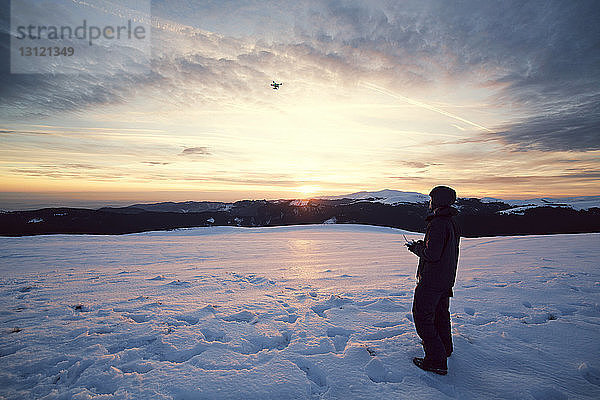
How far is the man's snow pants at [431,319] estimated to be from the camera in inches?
132

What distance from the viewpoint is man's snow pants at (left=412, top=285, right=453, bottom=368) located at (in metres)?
3.35

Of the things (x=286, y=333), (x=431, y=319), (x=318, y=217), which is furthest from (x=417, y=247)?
(x=318, y=217)

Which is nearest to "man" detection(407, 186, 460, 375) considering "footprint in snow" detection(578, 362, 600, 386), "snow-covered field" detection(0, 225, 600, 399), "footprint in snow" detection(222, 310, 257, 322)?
"snow-covered field" detection(0, 225, 600, 399)

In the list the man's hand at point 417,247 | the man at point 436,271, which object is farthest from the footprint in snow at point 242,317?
the man's hand at point 417,247

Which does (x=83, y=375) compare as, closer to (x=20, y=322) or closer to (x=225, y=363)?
(x=225, y=363)

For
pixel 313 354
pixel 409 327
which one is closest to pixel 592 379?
pixel 409 327

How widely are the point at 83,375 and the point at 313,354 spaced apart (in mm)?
2989

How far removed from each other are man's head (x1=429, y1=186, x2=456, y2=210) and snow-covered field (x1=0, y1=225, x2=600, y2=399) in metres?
2.21

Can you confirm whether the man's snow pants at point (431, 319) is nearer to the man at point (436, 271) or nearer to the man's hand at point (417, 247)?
the man at point (436, 271)

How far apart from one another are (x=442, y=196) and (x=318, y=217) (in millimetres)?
76993

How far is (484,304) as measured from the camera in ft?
18.0

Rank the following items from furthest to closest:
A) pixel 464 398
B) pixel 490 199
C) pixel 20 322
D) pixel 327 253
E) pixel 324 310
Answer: pixel 490 199
pixel 327 253
pixel 324 310
pixel 20 322
pixel 464 398

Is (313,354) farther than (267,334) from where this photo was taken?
No

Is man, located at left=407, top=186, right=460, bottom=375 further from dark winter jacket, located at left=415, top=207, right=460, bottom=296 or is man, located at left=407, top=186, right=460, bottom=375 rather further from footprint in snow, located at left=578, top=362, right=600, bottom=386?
footprint in snow, located at left=578, top=362, right=600, bottom=386
